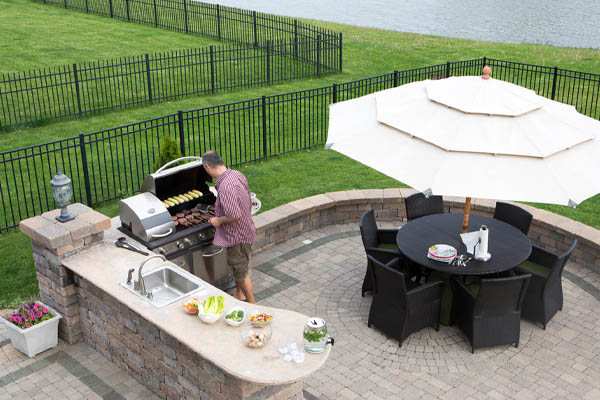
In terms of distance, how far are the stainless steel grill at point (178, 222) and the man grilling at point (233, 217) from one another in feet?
1.13

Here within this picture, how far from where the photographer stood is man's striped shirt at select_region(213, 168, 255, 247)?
7324 millimetres

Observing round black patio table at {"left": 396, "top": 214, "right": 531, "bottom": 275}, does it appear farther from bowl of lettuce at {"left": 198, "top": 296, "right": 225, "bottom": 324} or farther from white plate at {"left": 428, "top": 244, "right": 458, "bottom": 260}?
bowl of lettuce at {"left": 198, "top": 296, "right": 225, "bottom": 324}

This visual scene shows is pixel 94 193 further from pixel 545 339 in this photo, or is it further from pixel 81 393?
pixel 545 339

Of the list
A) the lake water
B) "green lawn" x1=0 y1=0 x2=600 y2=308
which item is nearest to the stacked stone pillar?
"green lawn" x1=0 y1=0 x2=600 y2=308

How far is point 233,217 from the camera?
7.40 metres

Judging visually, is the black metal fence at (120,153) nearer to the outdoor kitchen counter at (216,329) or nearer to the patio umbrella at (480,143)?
the outdoor kitchen counter at (216,329)

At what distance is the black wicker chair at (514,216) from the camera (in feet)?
28.7

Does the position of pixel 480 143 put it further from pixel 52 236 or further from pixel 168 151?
pixel 168 151

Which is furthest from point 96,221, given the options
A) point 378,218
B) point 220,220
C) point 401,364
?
point 378,218

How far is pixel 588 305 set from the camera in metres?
8.34

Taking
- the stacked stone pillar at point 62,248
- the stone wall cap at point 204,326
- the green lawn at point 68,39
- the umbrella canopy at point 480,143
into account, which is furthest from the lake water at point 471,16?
the stone wall cap at point 204,326

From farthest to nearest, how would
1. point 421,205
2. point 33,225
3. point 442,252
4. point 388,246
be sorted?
point 421,205 < point 388,246 < point 442,252 < point 33,225

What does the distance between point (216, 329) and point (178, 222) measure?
2395mm

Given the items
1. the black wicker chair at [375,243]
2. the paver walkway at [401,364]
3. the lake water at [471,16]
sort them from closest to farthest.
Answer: the paver walkway at [401,364] → the black wicker chair at [375,243] → the lake water at [471,16]
